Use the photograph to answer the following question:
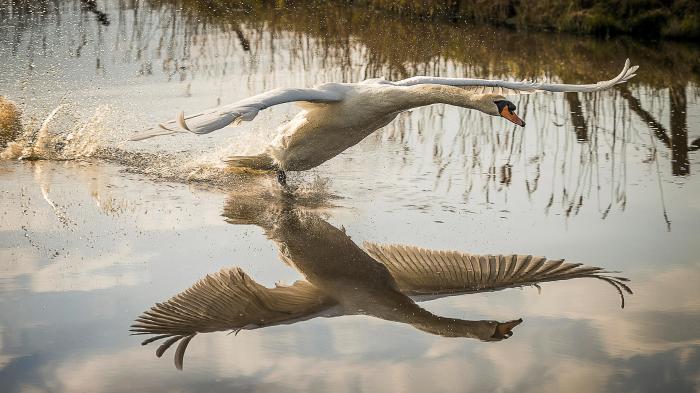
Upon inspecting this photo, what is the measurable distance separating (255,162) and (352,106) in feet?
4.32

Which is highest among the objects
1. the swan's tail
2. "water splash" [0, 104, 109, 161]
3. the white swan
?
the white swan

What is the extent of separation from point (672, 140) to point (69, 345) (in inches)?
Result: 292

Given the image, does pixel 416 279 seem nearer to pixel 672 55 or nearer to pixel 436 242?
pixel 436 242

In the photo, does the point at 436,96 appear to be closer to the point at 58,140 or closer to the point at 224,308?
the point at 224,308

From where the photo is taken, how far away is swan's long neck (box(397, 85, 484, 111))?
896cm

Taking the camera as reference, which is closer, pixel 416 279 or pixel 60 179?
pixel 416 279

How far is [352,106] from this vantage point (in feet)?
30.0

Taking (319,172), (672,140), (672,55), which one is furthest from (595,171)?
(672,55)

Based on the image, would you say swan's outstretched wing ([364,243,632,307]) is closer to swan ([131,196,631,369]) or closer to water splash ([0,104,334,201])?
swan ([131,196,631,369])

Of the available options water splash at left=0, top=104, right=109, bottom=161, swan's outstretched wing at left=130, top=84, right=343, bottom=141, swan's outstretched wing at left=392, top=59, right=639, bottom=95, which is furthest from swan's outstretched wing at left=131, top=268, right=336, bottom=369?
water splash at left=0, top=104, right=109, bottom=161

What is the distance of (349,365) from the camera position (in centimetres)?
599

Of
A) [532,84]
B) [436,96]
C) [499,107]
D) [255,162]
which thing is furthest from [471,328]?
[255,162]

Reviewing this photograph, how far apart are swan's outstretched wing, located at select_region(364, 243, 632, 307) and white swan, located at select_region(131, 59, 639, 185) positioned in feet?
4.39

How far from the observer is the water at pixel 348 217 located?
6.05 metres
